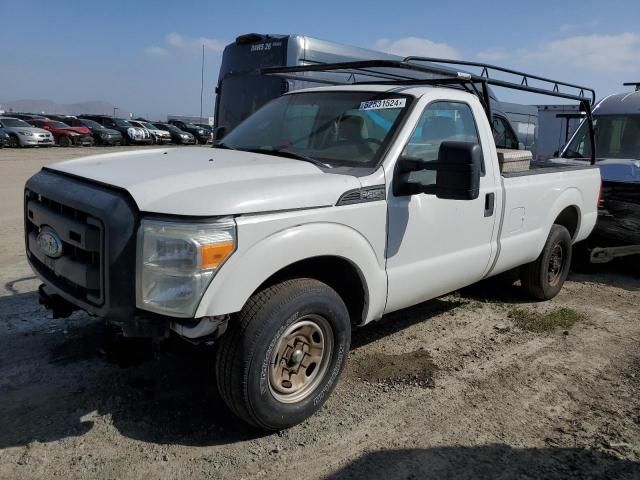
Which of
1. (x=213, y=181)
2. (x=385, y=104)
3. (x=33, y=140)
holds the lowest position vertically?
(x=33, y=140)

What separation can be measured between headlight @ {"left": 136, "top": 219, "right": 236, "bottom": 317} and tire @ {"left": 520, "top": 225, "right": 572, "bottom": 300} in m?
3.84

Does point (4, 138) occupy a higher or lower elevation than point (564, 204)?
lower

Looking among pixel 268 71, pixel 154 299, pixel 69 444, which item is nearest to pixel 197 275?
pixel 154 299

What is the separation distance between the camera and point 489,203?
4375mm

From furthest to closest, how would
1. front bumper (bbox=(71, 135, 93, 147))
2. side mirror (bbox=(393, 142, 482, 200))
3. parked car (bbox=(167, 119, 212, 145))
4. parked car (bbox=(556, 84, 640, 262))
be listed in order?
parked car (bbox=(167, 119, 212, 145))
front bumper (bbox=(71, 135, 93, 147))
parked car (bbox=(556, 84, 640, 262))
side mirror (bbox=(393, 142, 482, 200))

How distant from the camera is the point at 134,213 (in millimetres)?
2752

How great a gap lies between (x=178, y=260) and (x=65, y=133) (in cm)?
2889

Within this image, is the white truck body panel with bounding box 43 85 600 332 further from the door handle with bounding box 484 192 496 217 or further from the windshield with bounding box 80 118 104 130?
the windshield with bounding box 80 118 104 130

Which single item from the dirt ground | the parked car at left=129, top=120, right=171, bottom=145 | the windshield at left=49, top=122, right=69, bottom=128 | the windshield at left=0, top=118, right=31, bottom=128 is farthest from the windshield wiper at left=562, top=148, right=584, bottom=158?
the parked car at left=129, top=120, right=171, bottom=145

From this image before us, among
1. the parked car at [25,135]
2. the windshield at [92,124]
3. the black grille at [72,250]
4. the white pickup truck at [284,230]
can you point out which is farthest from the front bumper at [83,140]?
the black grille at [72,250]

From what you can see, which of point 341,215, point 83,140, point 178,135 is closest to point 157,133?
point 178,135

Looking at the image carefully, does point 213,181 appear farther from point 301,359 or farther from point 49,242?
point 301,359

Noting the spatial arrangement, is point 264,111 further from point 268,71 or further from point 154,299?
point 154,299

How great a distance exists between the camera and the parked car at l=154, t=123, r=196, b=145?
3483 centimetres
